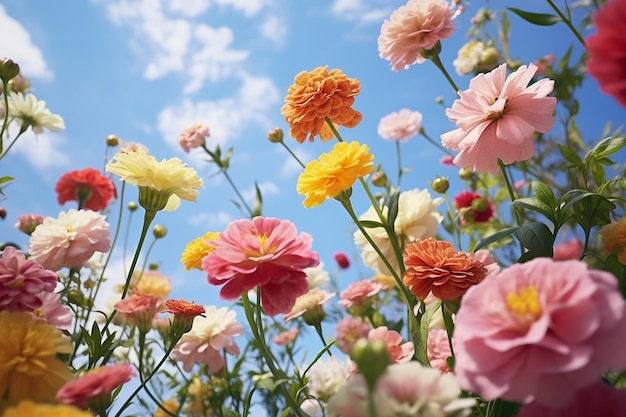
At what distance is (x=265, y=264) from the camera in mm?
479

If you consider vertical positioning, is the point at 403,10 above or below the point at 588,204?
above

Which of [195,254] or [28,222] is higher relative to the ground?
[28,222]

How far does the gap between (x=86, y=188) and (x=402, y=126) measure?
824 mm

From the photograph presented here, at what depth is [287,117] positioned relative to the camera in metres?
0.72

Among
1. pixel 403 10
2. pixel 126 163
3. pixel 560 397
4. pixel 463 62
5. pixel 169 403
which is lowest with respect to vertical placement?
pixel 560 397

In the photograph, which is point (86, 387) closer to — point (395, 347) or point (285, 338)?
point (395, 347)

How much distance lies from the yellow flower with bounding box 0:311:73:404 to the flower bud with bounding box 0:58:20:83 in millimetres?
557

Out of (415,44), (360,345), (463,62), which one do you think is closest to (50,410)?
(360,345)

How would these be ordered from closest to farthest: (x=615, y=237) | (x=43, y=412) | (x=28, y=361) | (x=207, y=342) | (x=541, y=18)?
(x=43, y=412) < (x=28, y=361) < (x=615, y=237) < (x=541, y=18) < (x=207, y=342)

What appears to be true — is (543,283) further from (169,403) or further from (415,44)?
(169,403)

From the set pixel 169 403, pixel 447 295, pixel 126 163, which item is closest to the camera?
pixel 447 295

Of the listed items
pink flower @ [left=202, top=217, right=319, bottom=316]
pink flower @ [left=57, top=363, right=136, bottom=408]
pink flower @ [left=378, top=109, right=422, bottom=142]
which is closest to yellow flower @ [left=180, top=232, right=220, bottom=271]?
pink flower @ [left=202, top=217, right=319, bottom=316]

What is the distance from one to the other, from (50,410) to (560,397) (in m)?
0.28

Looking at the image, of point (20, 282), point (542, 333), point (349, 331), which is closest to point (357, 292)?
point (349, 331)
